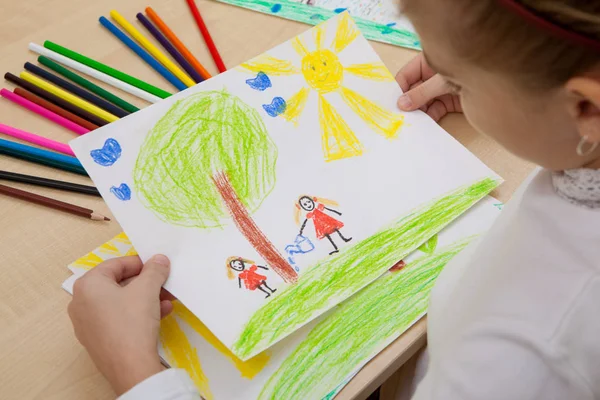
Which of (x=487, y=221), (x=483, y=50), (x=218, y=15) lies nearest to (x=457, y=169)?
(x=487, y=221)

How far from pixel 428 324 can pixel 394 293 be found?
0.05 metres

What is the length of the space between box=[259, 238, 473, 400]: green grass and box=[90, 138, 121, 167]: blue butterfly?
11.1 inches

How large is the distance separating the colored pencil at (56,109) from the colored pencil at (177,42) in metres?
0.16

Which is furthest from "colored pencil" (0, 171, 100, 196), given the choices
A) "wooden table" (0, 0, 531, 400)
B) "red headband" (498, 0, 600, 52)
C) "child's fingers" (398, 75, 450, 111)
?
"red headband" (498, 0, 600, 52)

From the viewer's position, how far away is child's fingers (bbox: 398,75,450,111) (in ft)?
2.32

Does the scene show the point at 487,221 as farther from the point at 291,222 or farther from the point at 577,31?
the point at 577,31

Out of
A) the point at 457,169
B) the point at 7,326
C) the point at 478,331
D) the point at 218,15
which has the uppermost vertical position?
the point at 218,15

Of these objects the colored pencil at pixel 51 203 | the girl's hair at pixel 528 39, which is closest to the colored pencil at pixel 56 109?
the colored pencil at pixel 51 203

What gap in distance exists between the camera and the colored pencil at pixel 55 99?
0.71m

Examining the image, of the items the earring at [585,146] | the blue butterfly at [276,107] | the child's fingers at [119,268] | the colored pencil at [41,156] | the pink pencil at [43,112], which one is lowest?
the earring at [585,146]

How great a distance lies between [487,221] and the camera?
2.10 ft

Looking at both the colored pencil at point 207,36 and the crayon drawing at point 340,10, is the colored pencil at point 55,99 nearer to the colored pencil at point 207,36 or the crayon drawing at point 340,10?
the colored pencil at point 207,36

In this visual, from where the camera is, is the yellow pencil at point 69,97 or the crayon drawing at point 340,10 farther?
the crayon drawing at point 340,10

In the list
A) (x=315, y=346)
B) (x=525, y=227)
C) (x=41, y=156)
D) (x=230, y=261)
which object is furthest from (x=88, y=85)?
(x=525, y=227)
